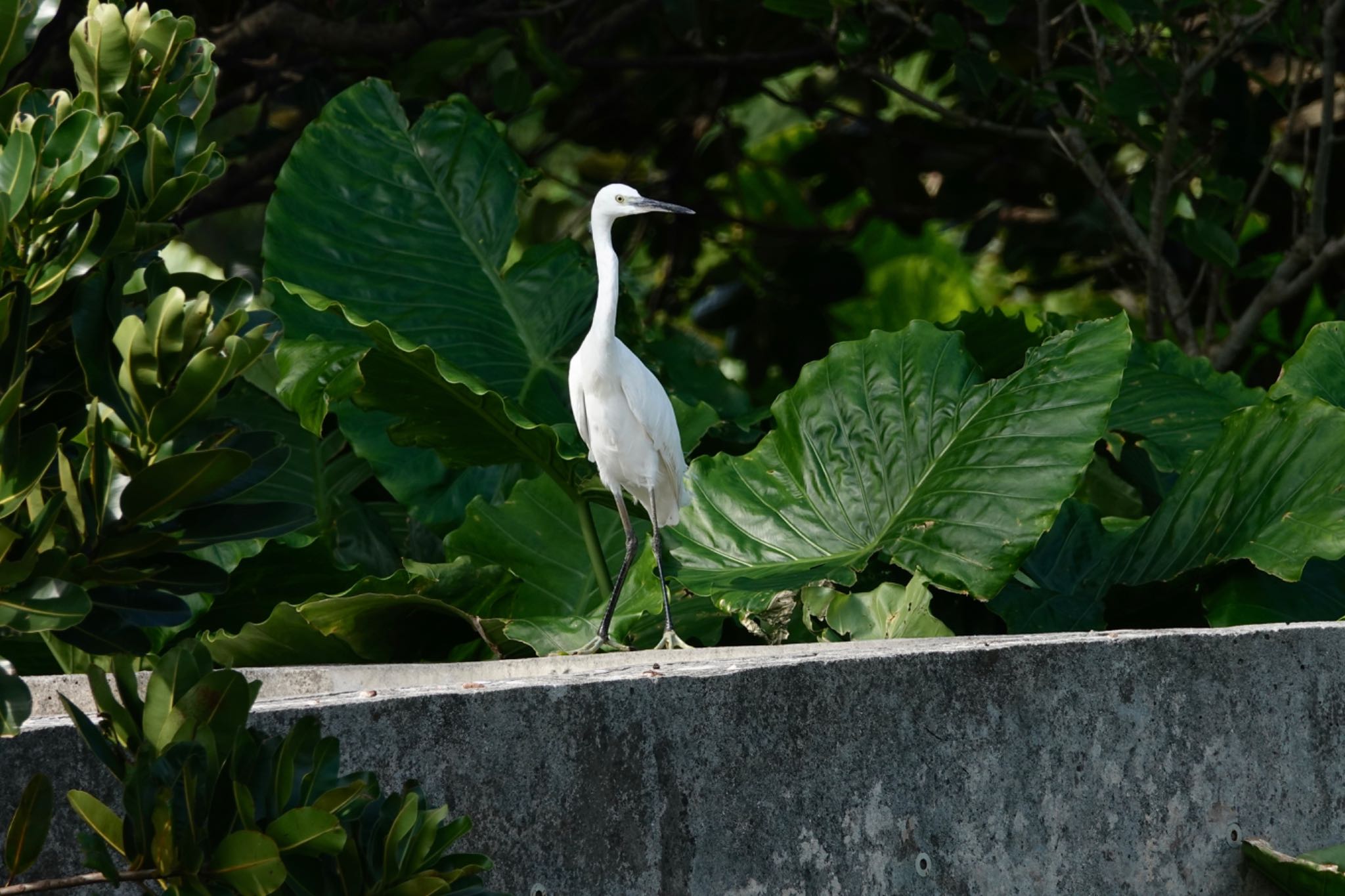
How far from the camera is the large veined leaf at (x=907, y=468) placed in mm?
2701

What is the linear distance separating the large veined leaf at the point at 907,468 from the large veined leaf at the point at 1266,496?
299 millimetres

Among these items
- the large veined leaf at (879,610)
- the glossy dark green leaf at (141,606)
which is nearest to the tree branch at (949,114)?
the large veined leaf at (879,610)

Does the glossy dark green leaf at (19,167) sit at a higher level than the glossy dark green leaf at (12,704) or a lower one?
higher

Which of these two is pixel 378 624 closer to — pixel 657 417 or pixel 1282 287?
pixel 657 417

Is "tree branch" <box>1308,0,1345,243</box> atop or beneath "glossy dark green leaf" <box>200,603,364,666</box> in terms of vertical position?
atop

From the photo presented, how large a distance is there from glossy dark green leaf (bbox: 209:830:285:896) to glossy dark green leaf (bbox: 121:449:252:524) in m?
0.26

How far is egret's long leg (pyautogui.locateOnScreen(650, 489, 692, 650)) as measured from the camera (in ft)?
9.37

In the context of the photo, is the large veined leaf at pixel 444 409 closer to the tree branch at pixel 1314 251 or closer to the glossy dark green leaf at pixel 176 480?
the glossy dark green leaf at pixel 176 480

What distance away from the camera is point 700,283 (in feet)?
19.6

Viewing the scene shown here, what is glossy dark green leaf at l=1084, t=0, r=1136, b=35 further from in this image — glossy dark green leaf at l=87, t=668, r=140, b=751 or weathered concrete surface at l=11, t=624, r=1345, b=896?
glossy dark green leaf at l=87, t=668, r=140, b=751

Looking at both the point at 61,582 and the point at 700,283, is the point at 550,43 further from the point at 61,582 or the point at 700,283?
the point at 61,582

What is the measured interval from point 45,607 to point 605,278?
2.07 m

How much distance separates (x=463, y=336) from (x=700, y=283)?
7.77 ft

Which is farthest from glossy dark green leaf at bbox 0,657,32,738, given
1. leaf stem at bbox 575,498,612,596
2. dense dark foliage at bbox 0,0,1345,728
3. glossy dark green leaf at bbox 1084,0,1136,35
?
glossy dark green leaf at bbox 1084,0,1136,35
